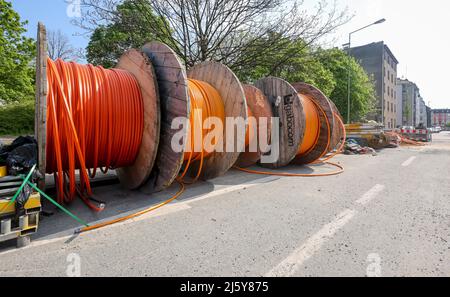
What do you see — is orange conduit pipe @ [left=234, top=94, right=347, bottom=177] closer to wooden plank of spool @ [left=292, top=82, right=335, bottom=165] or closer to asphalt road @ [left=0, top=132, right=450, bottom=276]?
wooden plank of spool @ [left=292, top=82, right=335, bottom=165]

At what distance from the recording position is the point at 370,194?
12.6 ft

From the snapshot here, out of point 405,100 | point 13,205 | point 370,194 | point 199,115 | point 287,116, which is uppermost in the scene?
point 405,100

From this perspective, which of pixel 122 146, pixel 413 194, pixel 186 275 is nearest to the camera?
pixel 186 275

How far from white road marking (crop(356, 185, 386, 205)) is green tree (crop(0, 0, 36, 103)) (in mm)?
18201

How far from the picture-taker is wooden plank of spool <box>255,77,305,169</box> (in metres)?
5.35

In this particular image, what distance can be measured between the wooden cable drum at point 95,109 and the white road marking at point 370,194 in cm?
312

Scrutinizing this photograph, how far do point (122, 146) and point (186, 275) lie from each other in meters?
2.24

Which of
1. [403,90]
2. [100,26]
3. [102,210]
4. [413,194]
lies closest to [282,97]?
[413,194]

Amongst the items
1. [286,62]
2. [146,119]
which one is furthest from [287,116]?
[286,62]

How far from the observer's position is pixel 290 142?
5555 millimetres

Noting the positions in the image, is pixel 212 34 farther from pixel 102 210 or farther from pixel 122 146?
pixel 102 210

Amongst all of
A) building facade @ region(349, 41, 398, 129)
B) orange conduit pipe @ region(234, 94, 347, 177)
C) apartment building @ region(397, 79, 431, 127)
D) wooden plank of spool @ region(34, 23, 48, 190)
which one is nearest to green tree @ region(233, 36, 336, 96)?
orange conduit pipe @ region(234, 94, 347, 177)

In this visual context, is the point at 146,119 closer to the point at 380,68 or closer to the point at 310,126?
the point at 310,126

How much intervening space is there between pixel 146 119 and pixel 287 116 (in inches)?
133
